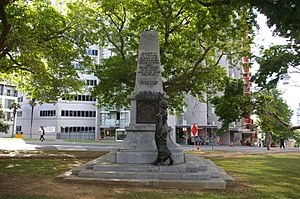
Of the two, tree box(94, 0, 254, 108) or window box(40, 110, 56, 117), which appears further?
window box(40, 110, 56, 117)

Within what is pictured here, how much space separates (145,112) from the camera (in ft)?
41.5

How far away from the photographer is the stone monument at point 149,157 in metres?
9.38

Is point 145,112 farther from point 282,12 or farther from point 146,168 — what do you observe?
point 282,12

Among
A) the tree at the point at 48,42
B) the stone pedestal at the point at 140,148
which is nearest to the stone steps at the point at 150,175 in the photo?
the stone pedestal at the point at 140,148

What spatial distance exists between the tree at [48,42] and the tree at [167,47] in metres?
2.02

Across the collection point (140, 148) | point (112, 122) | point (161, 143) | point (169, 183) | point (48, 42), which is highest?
point (48, 42)

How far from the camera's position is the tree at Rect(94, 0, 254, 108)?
18453 millimetres

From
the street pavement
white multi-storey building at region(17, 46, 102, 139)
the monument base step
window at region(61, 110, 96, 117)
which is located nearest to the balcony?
white multi-storey building at region(17, 46, 102, 139)

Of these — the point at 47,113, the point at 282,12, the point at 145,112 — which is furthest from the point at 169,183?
the point at 47,113

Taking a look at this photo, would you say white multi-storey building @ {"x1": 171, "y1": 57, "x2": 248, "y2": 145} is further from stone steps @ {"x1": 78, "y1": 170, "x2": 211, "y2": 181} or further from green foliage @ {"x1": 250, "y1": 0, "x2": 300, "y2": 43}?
green foliage @ {"x1": 250, "y1": 0, "x2": 300, "y2": 43}

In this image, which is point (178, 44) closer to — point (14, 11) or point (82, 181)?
point (14, 11)

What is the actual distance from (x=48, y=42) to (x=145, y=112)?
33.1 feet

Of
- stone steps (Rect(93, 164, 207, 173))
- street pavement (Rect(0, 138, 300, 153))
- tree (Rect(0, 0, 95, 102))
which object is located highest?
tree (Rect(0, 0, 95, 102))

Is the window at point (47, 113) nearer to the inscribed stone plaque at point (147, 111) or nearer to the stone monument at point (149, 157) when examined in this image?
the stone monument at point (149, 157)
